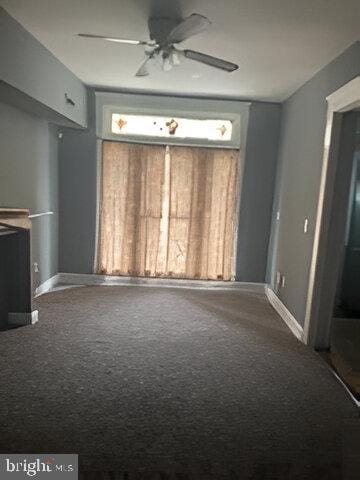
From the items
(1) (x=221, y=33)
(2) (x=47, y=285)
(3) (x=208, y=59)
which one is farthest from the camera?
(2) (x=47, y=285)

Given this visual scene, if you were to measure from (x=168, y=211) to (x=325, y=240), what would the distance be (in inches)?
90.8

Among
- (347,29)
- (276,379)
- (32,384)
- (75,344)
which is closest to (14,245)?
(75,344)

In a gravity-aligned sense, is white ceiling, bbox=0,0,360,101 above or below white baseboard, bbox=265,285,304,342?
above

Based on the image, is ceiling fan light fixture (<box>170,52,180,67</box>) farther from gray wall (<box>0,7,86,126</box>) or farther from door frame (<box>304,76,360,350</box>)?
door frame (<box>304,76,360,350</box>)

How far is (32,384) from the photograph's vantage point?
2.35 m

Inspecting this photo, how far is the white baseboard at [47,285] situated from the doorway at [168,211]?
606 mm

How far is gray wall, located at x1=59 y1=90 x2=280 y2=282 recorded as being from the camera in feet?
15.3

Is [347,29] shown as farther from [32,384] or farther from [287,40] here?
[32,384]

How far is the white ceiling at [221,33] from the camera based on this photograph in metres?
2.20

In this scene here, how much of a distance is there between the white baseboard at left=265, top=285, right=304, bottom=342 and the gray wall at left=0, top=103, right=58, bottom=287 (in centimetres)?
296

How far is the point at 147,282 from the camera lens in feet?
16.3

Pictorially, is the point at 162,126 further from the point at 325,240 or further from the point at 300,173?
the point at 325,240

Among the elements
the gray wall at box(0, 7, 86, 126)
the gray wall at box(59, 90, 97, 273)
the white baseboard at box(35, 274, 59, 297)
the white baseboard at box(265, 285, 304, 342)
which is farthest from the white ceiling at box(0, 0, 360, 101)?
the white baseboard at box(35, 274, 59, 297)

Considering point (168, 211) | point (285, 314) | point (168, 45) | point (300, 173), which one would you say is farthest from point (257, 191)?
point (168, 45)
